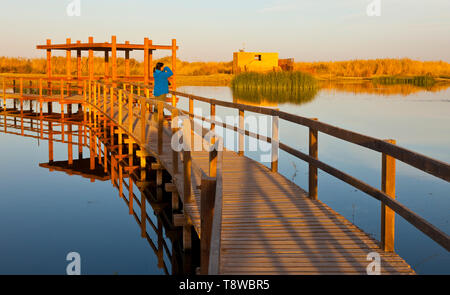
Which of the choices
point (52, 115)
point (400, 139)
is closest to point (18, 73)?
point (52, 115)

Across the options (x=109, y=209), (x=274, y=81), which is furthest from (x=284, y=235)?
(x=274, y=81)

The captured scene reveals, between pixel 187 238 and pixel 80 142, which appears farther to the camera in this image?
pixel 80 142

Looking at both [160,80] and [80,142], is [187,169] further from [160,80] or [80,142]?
[80,142]

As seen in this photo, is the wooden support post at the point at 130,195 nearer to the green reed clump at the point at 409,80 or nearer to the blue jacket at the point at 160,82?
the blue jacket at the point at 160,82

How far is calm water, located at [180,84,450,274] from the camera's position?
27.3 ft

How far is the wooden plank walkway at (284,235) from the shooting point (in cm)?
413

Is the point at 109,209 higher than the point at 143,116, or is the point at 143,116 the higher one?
the point at 143,116

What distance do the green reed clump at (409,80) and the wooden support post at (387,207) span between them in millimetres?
47429

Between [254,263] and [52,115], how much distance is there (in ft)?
74.1

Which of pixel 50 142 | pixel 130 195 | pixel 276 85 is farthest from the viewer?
pixel 276 85

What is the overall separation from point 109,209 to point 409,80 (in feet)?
156

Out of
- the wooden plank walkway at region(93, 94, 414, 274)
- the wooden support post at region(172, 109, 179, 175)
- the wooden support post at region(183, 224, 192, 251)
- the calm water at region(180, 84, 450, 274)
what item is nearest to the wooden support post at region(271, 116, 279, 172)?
the wooden plank walkway at region(93, 94, 414, 274)

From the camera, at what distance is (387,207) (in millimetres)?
4430
